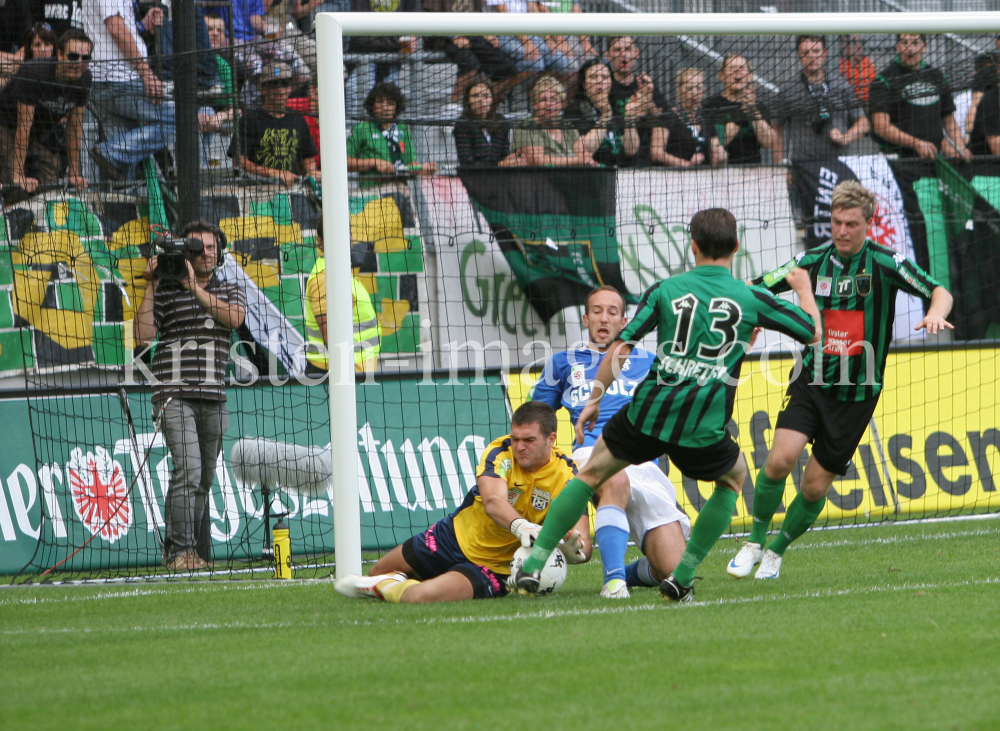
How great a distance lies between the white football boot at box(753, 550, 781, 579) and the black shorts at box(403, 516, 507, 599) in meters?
1.49

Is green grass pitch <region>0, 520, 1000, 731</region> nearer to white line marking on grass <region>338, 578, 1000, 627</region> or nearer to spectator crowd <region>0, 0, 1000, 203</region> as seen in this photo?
white line marking on grass <region>338, 578, 1000, 627</region>

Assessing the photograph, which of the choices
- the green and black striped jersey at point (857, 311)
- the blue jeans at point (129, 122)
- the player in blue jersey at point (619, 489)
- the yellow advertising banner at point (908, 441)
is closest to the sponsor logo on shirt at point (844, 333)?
the green and black striped jersey at point (857, 311)

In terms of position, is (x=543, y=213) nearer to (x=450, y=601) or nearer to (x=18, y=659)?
(x=450, y=601)

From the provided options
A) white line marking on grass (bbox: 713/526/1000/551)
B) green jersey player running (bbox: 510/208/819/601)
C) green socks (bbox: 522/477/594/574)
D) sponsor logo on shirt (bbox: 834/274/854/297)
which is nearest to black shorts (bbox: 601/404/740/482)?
green jersey player running (bbox: 510/208/819/601)

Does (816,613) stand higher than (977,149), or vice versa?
(977,149)

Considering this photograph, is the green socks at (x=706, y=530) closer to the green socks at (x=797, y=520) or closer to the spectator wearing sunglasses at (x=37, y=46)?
the green socks at (x=797, y=520)

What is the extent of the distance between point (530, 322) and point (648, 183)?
1833 millimetres

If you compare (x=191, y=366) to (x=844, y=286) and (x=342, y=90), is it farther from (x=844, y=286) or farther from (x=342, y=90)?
(x=844, y=286)

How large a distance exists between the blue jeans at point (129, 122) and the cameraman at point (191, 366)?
129 cm

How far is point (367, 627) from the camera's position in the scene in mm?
4586

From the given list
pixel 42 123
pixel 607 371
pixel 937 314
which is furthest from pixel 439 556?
pixel 42 123

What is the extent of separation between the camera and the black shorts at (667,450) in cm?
481

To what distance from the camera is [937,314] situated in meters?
5.67

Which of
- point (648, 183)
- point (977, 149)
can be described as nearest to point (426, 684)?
point (648, 183)
